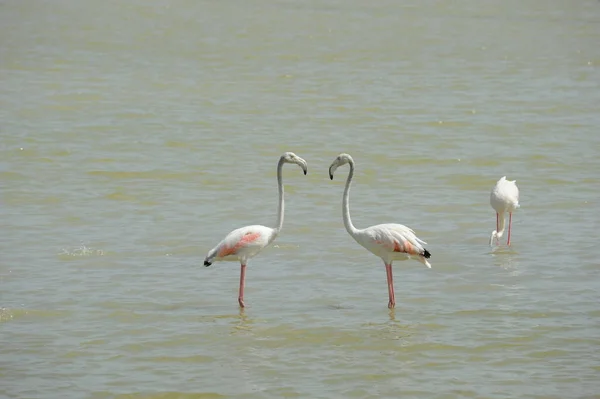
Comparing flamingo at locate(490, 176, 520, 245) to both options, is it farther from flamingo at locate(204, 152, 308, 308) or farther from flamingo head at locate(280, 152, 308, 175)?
flamingo at locate(204, 152, 308, 308)

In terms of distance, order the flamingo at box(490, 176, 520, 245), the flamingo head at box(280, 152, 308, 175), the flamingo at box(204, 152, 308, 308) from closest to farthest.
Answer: the flamingo at box(204, 152, 308, 308) < the flamingo head at box(280, 152, 308, 175) < the flamingo at box(490, 176, 520, 245)

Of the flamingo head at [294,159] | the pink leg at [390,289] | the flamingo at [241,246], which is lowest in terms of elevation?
the pink leg at [390,289]

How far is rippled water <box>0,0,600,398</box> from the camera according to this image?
28.6 feet

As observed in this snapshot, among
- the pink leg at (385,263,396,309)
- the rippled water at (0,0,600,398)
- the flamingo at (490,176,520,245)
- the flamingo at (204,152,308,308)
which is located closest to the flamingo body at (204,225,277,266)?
the flamingo at (204,152,308,308)

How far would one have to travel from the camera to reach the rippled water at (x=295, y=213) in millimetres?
8727

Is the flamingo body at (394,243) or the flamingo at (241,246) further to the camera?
the flamingo at (241,246)

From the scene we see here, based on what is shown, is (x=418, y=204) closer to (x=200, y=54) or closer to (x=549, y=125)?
(x=549, y=125)

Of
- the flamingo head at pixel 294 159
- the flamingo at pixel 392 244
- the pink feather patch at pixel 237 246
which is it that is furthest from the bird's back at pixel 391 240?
the pink feather patch at pixel 237 246

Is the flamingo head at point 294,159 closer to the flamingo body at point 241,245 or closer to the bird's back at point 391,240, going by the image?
the flamingo body at point 241,245

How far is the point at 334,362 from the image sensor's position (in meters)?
8.75

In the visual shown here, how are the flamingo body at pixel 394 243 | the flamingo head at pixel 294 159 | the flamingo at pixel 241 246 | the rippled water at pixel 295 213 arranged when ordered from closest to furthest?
the rippled water at pixel 295 213 → the flamingo body at pixel 394 243 → the flamingo at pixel 241 246 → the flamingo head at pixel 294 159

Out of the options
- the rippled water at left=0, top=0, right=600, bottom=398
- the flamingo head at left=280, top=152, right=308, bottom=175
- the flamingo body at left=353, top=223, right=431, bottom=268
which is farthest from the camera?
the flamingo head at left=280, top=152, right=308, bottom=175

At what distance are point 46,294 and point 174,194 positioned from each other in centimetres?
473

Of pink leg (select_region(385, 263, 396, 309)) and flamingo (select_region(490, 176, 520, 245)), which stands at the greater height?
flamingo (select_region(490, 176, 520, 245))
